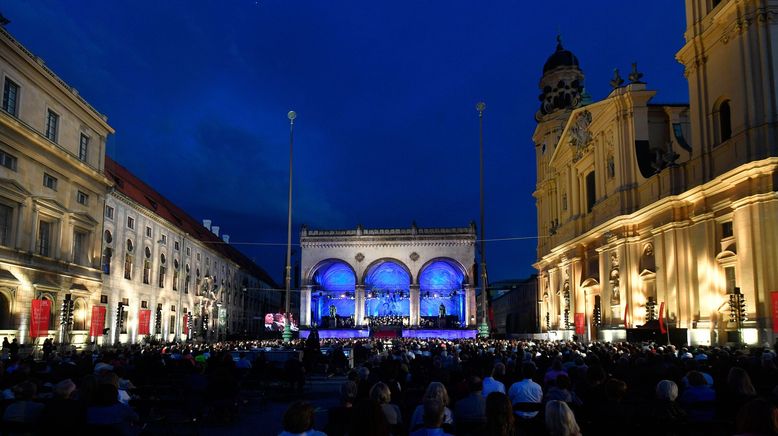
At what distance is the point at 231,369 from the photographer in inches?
571

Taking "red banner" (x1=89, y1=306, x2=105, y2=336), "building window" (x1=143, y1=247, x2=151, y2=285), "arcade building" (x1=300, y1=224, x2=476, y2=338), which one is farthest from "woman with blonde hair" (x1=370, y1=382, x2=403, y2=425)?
"arcade building" (x1=300, y1=224, x2=476, y2=338)

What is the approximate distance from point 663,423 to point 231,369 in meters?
10.1

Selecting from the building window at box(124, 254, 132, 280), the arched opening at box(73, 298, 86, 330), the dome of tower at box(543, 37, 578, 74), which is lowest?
the arched opening at box(73, 298, 86, 330)

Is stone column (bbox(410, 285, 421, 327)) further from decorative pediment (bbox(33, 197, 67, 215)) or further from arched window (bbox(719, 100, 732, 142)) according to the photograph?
arched window (bbox(719, 100, 732, 142))

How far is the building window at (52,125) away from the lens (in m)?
32.1

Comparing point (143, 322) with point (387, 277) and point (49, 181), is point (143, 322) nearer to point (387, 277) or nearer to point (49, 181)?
point (49, 181)

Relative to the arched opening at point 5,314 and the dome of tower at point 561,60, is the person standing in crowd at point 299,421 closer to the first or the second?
the arched opening at point 5,314

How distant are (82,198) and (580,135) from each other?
3172cm

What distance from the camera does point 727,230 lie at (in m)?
27.0

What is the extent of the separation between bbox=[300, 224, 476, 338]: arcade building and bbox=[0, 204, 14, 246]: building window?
43269 millimetres

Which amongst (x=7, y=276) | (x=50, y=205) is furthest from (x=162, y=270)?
(x=7, y=276)

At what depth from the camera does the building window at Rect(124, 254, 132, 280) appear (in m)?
41.7

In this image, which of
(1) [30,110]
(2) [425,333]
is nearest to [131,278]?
(1) [30,110]

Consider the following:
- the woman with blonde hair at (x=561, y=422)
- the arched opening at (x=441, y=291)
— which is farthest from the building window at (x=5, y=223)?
the arched opening at (x=441, y=291)
